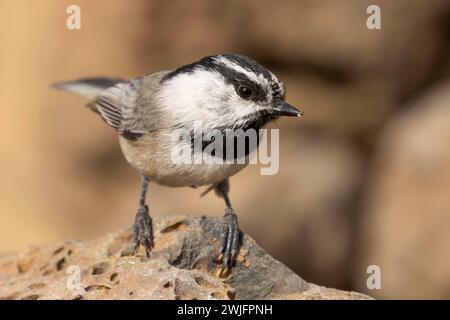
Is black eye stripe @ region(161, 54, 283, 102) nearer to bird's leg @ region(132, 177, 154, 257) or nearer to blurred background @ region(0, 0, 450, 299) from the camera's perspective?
bird's leg @ region(132, 177, 154, 257)

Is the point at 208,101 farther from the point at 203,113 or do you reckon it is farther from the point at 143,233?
the point at 143,233

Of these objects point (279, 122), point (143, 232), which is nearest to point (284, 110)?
point (143, 232)

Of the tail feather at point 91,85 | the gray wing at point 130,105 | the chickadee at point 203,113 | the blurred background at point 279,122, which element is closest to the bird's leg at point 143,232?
the chickadee at point 203,113

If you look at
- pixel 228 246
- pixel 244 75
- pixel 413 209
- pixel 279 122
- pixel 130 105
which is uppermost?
pixel 244 75

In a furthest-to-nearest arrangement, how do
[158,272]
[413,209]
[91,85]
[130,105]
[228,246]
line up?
1. [413,209]
2. [91,85]
3. [130,105]
4. [228,246]
5. [158,272]

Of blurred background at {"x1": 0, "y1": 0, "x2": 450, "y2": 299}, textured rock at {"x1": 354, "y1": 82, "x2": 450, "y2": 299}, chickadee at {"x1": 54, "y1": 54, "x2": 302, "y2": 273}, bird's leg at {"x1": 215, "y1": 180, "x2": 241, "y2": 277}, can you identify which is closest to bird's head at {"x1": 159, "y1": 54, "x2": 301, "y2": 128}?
chickadee at {"x1": 54, "y1": 54, "x2": 302, "y2": 273}

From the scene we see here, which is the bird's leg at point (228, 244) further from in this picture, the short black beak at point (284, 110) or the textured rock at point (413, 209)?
the textured rock at point (413, 209)

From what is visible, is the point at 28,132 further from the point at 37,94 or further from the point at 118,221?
the point at 118,221
